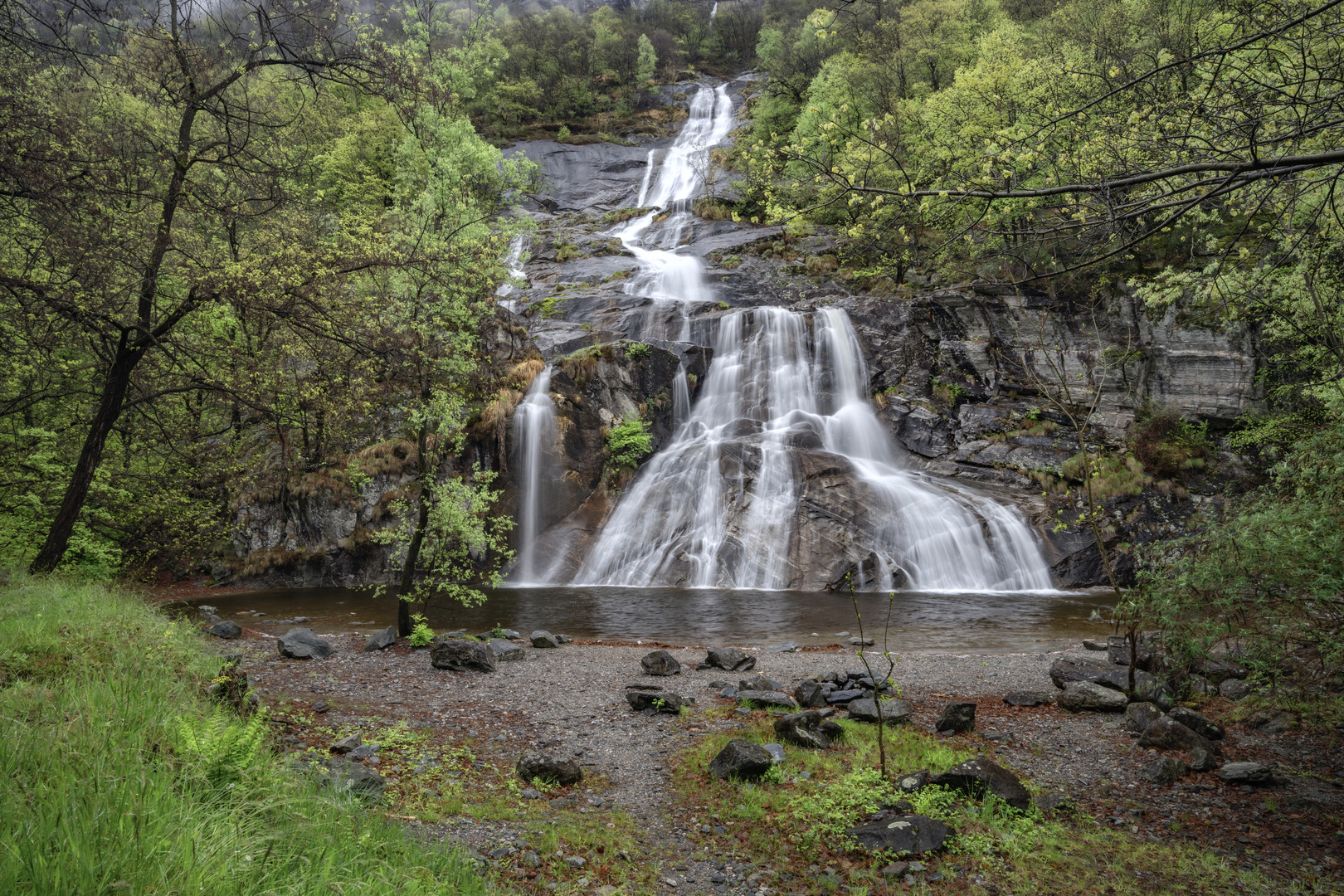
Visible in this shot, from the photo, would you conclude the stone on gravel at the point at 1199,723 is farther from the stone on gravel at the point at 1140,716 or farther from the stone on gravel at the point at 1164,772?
the stone on gravel at the point at 1164,772

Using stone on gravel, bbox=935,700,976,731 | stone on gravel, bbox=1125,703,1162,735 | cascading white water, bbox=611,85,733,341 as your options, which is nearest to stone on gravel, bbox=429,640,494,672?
stone on gravel, bbox=935,700,976,731

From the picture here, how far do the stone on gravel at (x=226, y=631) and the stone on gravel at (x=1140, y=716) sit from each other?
1342 cm

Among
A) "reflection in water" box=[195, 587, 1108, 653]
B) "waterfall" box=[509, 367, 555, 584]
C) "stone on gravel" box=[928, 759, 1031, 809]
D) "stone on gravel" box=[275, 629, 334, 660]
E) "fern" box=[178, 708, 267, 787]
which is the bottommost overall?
"reflection in water" box=[195, 587, 1108, 653]

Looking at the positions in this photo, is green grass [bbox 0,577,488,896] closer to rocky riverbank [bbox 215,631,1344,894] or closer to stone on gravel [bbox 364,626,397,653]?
rocky riverbank [bbox 215,631,1344,894]

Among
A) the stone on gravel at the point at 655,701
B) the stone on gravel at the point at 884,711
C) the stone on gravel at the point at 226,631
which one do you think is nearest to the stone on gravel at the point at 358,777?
the stone on gravel at the point at 655,701

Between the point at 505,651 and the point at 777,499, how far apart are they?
447 inches

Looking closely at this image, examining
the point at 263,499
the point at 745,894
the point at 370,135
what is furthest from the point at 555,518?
the point at 370,135

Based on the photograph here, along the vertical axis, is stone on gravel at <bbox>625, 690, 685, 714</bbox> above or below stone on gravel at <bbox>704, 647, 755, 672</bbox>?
above

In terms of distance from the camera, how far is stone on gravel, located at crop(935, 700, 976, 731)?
22.8ft

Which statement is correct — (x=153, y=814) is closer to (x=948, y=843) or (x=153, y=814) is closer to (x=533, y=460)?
(x=948, y=843)

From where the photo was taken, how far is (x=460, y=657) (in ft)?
31.6

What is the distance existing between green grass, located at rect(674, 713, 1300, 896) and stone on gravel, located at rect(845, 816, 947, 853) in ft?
0.26

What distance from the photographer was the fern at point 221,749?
3047 mm

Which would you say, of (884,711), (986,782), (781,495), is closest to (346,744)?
(986,782)
